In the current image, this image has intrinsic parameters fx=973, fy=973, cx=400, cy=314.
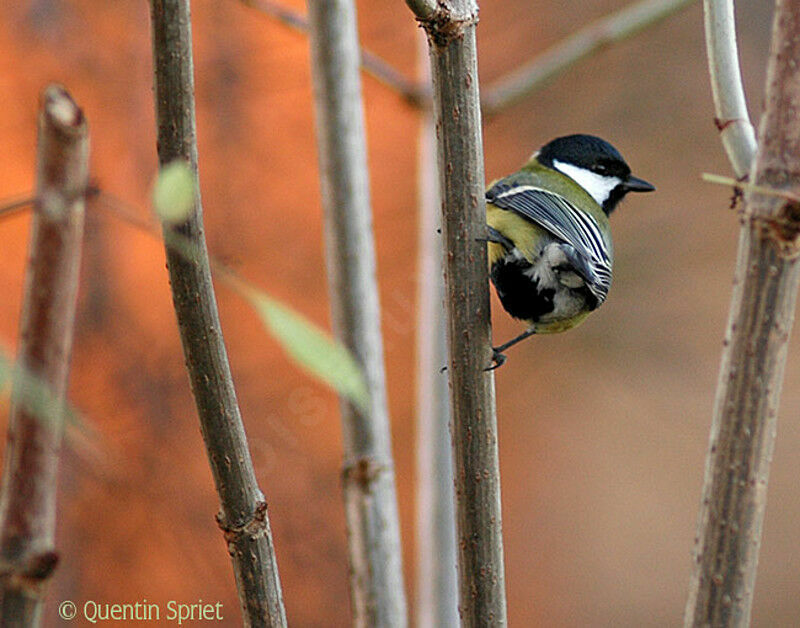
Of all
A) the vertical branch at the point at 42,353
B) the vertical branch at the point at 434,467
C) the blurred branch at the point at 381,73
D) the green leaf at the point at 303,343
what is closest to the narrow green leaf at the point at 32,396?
the green leaf at the point at 303,343

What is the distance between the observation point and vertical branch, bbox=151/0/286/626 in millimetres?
485

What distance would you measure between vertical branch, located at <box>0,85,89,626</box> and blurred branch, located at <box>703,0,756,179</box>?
1.36 ft

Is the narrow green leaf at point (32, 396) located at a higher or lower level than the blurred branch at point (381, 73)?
lower

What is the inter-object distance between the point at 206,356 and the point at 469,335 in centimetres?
19

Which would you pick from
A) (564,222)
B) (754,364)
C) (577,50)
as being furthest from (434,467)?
(577,50)

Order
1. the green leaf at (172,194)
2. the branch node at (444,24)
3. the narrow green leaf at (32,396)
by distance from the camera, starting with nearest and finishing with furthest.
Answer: the narrow green leaf at (32,396) < the green leaf at (172,194) < the branch node at (444,24)

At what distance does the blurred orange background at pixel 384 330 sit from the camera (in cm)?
228

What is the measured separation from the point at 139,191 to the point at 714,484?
2.20 metres

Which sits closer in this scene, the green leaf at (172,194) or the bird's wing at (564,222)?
the green leaf at (172,194)

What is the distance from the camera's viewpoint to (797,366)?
11.6 feet

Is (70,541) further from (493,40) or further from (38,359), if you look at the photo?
(493,40)

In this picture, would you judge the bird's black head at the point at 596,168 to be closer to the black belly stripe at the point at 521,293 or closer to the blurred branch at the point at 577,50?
the blurred branch at the point at 577,50

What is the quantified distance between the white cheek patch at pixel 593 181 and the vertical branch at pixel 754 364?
102cm

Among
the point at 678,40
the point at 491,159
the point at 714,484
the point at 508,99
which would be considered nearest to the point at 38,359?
the point at 714,484
